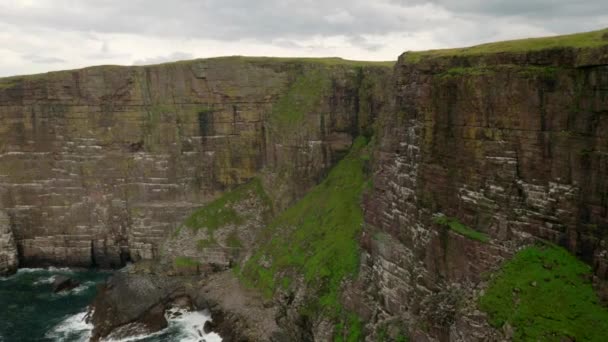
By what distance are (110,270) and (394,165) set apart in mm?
40709

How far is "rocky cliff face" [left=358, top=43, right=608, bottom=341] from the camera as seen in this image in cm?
2119

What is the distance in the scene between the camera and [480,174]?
83.9 ft

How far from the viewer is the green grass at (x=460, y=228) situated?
82.7ft

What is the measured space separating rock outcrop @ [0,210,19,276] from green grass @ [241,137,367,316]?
29.3 m

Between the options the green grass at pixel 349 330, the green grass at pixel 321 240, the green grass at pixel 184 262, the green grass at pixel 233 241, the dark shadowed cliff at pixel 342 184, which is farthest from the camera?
the green grass at pixel 233 241

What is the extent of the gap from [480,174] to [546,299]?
6.99m

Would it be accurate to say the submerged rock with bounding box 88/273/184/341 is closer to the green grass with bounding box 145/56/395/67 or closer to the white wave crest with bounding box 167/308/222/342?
the white wave crest with bounding box 167/308/222/342

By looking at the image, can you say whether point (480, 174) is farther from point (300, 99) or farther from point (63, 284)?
point (63, 284)

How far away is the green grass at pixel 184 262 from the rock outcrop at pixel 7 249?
20417 mm

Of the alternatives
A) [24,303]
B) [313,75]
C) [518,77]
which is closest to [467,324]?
[518,77]

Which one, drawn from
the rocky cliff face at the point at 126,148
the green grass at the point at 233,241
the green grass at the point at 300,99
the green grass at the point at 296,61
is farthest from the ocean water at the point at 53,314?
the green grass at the point at 296,61

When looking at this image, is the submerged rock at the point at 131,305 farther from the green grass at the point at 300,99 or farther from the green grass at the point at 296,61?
the green grass at the point at 296,61

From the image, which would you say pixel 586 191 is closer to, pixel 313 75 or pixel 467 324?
pixel 467 324

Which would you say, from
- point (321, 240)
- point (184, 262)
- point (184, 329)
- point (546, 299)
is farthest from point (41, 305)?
point (546, 299)
